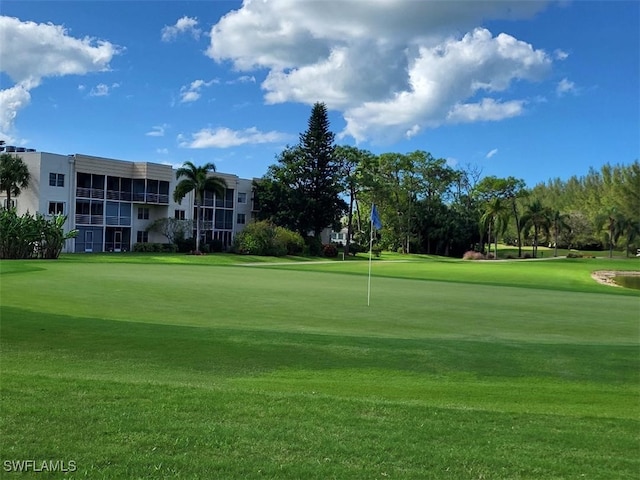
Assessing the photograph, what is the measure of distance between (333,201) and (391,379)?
7620 cm

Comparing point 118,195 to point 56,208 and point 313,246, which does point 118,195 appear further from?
point 313,246

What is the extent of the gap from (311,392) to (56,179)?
198 feet

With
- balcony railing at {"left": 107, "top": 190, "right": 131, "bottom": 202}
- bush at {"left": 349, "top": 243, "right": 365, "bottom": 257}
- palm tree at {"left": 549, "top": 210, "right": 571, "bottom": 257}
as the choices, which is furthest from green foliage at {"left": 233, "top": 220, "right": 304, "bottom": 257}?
palm tree at {"left": 549, "top": 210, "right": 571, "bottom": 257}

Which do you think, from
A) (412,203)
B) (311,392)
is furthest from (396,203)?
(311,392)

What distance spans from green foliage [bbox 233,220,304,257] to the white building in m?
7.97

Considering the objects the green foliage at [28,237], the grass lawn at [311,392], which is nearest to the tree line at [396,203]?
the green foliage at [28,237]

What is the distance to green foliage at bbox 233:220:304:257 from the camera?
69.6 metres

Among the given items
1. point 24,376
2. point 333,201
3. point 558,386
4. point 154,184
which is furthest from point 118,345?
point 333,201

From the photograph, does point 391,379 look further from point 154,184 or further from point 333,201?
point 333,201

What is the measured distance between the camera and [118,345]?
1063 centimetres

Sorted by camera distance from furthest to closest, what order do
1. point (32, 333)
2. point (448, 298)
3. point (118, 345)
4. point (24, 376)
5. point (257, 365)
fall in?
1. point (448, 298)
2. point (32, 333)
3. point (118, 345)
4. point (257, 365)
5. point (24, 376)

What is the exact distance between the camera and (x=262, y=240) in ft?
229

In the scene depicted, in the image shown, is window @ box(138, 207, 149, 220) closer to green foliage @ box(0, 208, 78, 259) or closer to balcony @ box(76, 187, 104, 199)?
balcony @ box(76, 187, 104, 199)

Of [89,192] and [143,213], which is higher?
[89,192]
